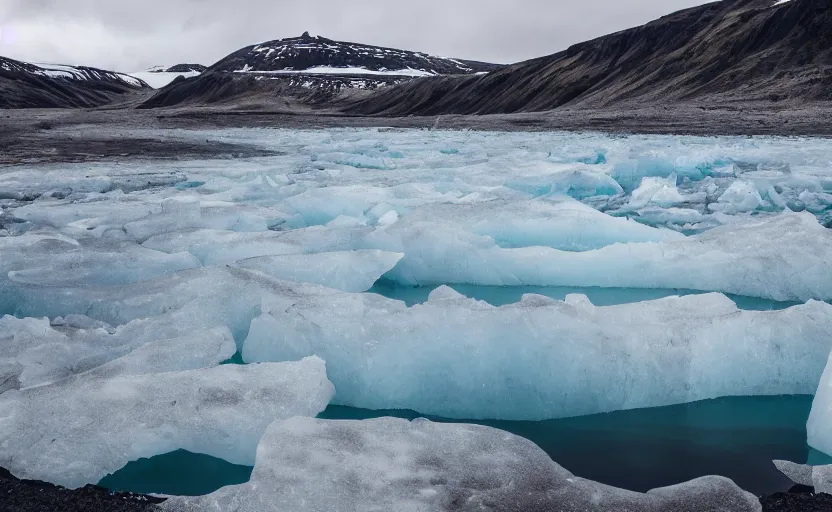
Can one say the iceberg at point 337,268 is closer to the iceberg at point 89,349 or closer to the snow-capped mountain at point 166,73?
A: the iceberg at point 89,349

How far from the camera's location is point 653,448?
6.44 ft

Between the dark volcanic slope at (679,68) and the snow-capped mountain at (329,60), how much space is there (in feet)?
117

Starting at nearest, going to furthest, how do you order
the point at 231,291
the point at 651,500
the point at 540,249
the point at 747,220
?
the point at 651,500 < the point at 231,291 < the point at 540,249 < the point at 747,220

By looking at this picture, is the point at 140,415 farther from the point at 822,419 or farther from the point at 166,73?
the point at 166,73

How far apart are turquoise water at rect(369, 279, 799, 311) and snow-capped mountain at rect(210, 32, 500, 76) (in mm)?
82838

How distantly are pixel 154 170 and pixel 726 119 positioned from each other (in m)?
18.6

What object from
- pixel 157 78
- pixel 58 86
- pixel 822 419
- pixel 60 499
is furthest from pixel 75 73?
pixel 822 419

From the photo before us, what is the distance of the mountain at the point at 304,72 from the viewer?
69750mm

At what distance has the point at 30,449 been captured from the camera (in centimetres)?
174

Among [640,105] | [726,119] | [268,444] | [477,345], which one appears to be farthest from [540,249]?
[640,105]

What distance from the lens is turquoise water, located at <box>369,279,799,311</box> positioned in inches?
129

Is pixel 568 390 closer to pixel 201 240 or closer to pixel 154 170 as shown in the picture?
pixel 201 240

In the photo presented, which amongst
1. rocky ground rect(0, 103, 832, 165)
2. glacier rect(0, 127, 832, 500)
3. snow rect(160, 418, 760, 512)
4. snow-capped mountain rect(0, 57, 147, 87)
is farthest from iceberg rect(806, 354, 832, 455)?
snow-capped mountain rect(0, 57, 147, 87)

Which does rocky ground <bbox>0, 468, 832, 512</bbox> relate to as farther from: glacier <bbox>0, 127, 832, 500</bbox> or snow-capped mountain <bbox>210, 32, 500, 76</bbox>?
snow-capped mountain <bbox>210, 32, 500, 76</bbox>
